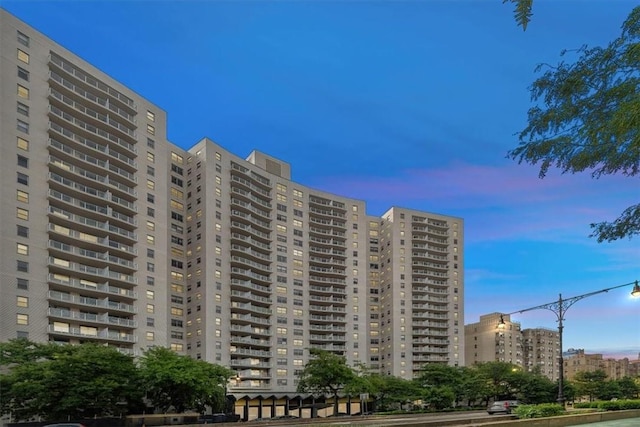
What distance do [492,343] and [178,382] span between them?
144243 mm

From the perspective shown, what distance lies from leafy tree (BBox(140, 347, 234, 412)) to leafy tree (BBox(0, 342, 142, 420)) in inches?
132

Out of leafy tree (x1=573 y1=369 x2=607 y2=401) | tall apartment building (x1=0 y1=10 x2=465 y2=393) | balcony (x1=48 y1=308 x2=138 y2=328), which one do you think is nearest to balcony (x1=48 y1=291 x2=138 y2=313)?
tall apartment building (x1=0 y1=10 x2=465 y2=393)

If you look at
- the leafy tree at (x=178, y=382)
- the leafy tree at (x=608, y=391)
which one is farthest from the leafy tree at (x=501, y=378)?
the leafy tree at (x=178, y=382)

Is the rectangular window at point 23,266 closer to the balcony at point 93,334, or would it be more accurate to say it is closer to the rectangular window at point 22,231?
the rectangular window at point 22,231

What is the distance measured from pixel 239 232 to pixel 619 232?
94900 mm

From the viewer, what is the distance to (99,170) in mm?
74938

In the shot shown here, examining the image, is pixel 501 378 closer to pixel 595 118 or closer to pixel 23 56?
pixel 23 56

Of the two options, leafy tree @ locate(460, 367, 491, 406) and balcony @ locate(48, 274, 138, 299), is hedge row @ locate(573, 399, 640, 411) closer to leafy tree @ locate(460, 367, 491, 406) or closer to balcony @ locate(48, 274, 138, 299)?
balcony @ locate(48, 274, 138, 299)

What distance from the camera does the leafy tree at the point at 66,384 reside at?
49.6 meters

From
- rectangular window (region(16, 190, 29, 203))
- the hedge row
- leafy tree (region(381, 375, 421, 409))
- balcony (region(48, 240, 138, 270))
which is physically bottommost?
leafy tree (region(381, 375, 421, 409))

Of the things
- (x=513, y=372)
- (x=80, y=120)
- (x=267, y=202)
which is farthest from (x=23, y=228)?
(x=513, y=372)

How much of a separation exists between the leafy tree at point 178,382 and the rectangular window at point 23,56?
41.0 meters

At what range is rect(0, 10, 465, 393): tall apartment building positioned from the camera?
64.4 m

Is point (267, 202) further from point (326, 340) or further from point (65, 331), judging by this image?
point (65, 331)
